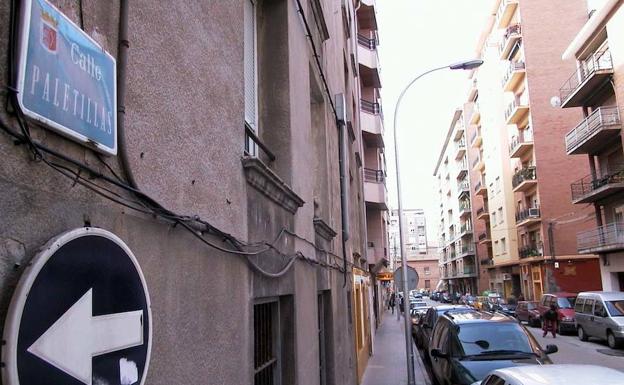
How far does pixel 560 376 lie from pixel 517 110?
1780 inches

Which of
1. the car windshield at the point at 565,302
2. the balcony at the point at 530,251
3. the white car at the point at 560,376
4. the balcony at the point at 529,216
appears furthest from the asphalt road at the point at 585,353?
the balcony at the point at 529,216

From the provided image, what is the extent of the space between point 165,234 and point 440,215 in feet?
371

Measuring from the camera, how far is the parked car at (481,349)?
346 inches

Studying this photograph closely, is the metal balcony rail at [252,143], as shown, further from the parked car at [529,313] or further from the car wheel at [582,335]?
the parked car at [529,313]

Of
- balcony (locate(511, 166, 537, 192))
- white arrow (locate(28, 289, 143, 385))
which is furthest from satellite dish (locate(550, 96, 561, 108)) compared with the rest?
white arrow (locate(28, 289, 143, 385))

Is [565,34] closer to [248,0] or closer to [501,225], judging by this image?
[501,225]

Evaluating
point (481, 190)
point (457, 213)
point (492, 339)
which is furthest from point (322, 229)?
point (457, 213)

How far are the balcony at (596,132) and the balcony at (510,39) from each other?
52.4ft

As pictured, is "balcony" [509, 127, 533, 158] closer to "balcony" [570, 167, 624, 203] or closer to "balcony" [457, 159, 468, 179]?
"balcony" [570, 167, 624, 203]

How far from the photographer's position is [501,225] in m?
55.8

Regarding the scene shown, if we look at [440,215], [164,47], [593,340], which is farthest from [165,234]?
[440,215]

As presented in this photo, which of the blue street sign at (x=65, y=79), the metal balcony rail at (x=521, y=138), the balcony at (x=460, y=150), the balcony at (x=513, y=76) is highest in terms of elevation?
the balcony at (x=460, y=150)

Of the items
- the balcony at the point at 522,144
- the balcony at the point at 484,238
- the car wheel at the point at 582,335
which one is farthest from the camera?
the balcony at the point at 484,238

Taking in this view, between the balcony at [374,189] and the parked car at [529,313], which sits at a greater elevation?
the balcony at [374,189]
